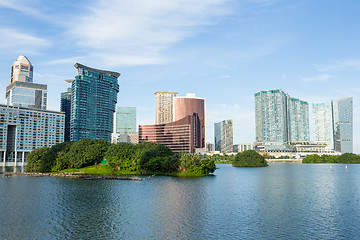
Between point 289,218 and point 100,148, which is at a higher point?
point 100,148

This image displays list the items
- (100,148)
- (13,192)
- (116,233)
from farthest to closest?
(100,148)
(13,192)
(116,233)

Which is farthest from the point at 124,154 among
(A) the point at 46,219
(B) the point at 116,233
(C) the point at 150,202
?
(B) the point at 116,233

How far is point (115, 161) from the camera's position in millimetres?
167875

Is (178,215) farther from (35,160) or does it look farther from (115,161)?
(35,160)

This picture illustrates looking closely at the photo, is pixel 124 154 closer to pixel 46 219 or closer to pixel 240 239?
pixel 46 219

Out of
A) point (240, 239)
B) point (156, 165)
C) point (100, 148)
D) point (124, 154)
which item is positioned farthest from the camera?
point (100, 148)

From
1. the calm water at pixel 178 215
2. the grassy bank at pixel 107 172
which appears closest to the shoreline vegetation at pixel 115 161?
the grassy bank at pixel 107 172

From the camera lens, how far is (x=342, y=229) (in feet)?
170

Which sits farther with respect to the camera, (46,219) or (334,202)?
(334,202)

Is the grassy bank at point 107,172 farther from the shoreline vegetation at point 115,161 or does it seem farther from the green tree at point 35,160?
the green tree at point 35,160

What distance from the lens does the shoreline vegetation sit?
15512 cm

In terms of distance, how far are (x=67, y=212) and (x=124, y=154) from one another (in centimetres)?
10801

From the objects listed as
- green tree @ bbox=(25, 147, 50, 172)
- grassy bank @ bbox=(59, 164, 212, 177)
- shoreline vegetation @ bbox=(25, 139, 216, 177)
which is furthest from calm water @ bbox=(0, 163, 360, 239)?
green tree @ bbox=(25, 147, 50, 172)

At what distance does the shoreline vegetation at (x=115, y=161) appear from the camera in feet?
509
